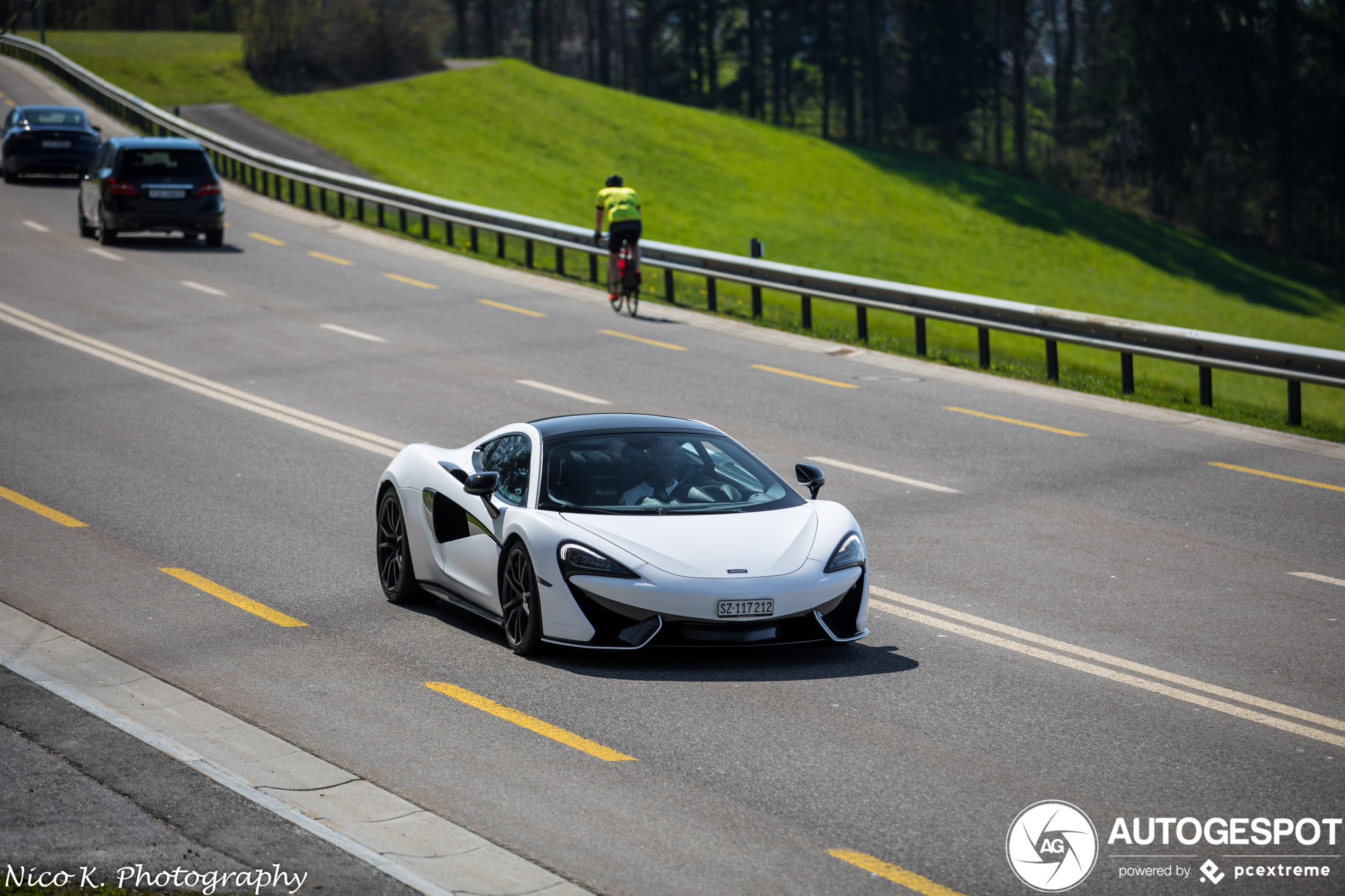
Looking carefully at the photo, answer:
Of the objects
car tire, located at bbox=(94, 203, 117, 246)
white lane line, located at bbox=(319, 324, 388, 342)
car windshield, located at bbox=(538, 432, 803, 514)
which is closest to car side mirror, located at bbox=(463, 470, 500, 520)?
car windshield, located at bbox=(538, 432, 803, 514)

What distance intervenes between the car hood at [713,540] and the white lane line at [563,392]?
8041 mm

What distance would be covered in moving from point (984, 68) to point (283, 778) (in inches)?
3729

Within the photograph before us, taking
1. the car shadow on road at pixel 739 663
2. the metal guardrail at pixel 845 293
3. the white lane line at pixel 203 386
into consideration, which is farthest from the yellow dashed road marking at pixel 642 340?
the car shadow on road at pixel 739 663

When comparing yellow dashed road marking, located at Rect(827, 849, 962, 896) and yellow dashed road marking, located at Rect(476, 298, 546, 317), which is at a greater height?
yellow dashed road marking, located at Rect(827, 849, 962, 896)

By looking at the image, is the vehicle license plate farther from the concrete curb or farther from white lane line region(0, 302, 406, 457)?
white lane line region(0, 302, 406, 457)

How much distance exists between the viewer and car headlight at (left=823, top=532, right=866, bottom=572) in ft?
26.7

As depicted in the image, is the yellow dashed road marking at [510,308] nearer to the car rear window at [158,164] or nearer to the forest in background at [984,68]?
the car rear window at [158,164]

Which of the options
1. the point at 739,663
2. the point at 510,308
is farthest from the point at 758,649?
the point at 510,308

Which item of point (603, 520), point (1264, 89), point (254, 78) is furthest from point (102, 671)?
point (1264, 89)

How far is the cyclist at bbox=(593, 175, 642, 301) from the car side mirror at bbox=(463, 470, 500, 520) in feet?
45.8

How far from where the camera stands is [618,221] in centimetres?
2250

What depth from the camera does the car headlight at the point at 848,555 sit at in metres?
8.15

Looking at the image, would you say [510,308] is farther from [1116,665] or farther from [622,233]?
[1116,665]

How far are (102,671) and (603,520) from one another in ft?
8.80
